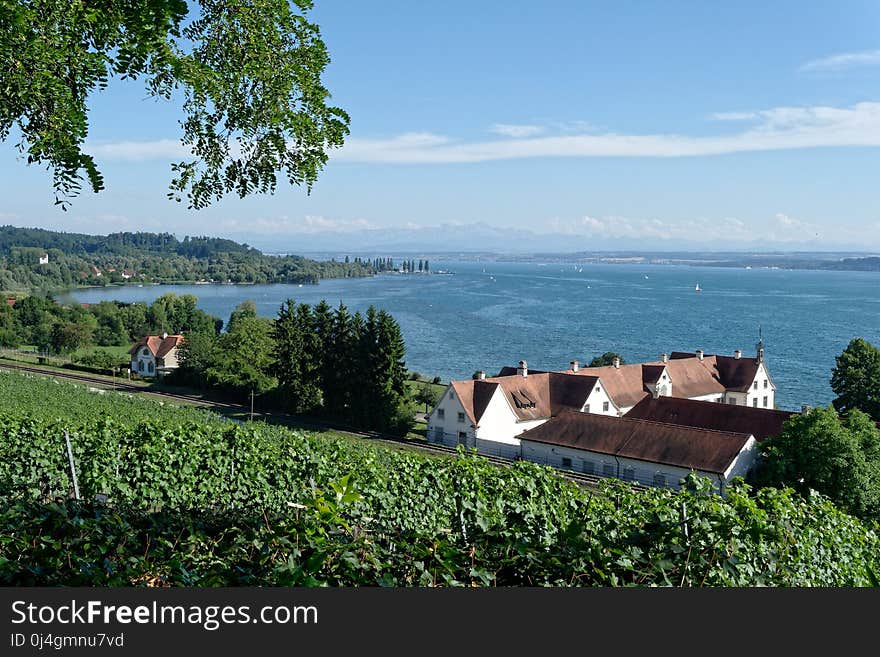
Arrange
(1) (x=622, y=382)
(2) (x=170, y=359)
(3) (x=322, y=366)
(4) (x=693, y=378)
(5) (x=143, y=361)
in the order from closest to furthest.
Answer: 1. (1) (x=622, y=382)
2. (3) (x=322, y=366)
3. (4) (x=693, y=378)
4. (2) (x=170, y=359)
5. (5) (x=143, y=361)

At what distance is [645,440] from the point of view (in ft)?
115

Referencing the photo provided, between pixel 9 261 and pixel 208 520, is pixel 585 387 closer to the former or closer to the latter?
pixel 208 520

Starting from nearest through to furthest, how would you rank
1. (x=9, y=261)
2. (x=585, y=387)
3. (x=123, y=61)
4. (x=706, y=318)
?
1. (x=123, y=61)
2. (x=585, y=387)
3. (x=706, y=318)
4. (x=9, y=261)

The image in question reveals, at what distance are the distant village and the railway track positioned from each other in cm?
127

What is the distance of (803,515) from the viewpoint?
27.5ft

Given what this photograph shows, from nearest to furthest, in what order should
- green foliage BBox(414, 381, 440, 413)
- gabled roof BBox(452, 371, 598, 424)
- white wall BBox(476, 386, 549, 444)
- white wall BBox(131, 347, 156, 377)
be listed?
white wall BBox(476, 386, 549, 444) → gabled roof BBox(452, 371, 598, 424) → green foliage BBox(414, 381, 440, 413) → white wall BBox(131, 347, 156, 377)

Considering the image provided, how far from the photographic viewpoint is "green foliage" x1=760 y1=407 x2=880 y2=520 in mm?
27375

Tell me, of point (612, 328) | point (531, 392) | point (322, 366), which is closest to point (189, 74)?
point (531, 392)

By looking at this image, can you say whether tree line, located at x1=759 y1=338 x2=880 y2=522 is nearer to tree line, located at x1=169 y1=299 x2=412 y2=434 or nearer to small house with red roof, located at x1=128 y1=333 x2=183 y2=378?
tree line, located at x1=169 y1=299 x2=412 y2=434

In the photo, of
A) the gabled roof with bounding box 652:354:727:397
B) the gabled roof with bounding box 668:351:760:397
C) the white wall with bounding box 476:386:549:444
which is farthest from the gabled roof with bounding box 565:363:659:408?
the white wall with bounding box 476:386:549:444

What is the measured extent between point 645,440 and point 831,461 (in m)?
8.72

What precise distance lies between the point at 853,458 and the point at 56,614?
2923 cm

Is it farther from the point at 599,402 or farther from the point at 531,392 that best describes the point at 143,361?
the point at 599,402

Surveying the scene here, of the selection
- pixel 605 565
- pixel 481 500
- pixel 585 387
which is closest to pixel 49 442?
pixel 481 500
